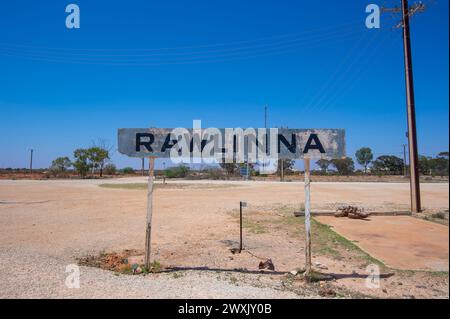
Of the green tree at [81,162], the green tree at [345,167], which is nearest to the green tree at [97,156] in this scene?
the green tree at [81,162]

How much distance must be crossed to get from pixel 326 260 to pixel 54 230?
24.8 feet

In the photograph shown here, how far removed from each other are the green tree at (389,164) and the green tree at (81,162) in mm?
66717

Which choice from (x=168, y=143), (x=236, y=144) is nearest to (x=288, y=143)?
(x=236, y=144)

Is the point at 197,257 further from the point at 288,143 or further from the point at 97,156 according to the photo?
the point at 97,156

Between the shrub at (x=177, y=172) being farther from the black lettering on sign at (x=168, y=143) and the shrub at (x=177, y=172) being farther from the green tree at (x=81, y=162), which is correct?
the black lettering on sign at (x=168, y=143)

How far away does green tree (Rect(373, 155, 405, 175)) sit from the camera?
7112 cm

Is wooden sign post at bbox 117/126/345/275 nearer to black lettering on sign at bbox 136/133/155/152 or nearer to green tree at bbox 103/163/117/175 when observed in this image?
black lettering on sign at bbox 136/133/155/152

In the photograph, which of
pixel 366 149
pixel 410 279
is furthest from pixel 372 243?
pixel 366 149

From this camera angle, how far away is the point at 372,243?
754 cm

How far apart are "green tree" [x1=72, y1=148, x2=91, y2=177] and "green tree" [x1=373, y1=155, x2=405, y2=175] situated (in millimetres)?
66717

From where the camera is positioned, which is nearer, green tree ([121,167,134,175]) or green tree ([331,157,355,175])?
green tree ([331,157,355,175])

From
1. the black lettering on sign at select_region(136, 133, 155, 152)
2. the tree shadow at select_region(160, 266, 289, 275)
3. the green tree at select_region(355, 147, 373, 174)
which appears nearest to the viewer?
the black lettering on sign at select_region(136, 133, 155, 152)

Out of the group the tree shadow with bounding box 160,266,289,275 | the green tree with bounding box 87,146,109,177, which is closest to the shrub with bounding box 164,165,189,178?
the green tree with bounding box 87,146,109,177
